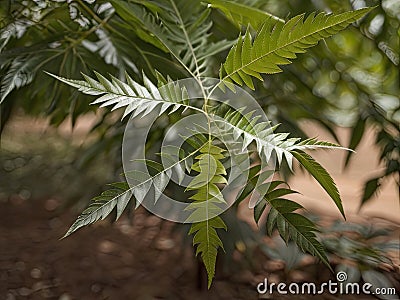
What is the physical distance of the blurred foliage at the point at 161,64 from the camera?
552 millimetres

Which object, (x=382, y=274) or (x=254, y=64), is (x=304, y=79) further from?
(x=254, y=64)

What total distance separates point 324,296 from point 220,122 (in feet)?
1.57

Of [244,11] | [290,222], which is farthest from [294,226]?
[244,11]

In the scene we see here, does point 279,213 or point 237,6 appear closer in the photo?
point 279,213

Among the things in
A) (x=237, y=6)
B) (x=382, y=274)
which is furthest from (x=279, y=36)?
(x=382, y=274)

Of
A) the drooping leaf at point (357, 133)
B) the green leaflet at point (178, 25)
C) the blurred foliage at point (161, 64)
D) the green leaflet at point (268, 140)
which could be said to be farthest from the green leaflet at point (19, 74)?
the drooping leaf at point (357, 133)

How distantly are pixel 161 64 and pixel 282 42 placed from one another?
32 centimetres

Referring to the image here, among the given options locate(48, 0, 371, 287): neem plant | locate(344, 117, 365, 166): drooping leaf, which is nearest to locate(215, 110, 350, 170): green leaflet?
locate(48, 0, 371, 287): neem plant

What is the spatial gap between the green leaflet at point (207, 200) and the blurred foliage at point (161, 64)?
207mm

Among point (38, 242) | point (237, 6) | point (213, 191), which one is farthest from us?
point (38, 242)

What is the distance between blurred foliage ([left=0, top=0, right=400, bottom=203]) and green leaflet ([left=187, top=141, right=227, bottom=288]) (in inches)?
8.1

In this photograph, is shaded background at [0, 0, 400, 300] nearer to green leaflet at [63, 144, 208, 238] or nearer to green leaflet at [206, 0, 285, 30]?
green leaflet at [206, 0, 285, 30]

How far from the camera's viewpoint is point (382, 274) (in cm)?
74

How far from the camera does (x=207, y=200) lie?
1.08 ft
